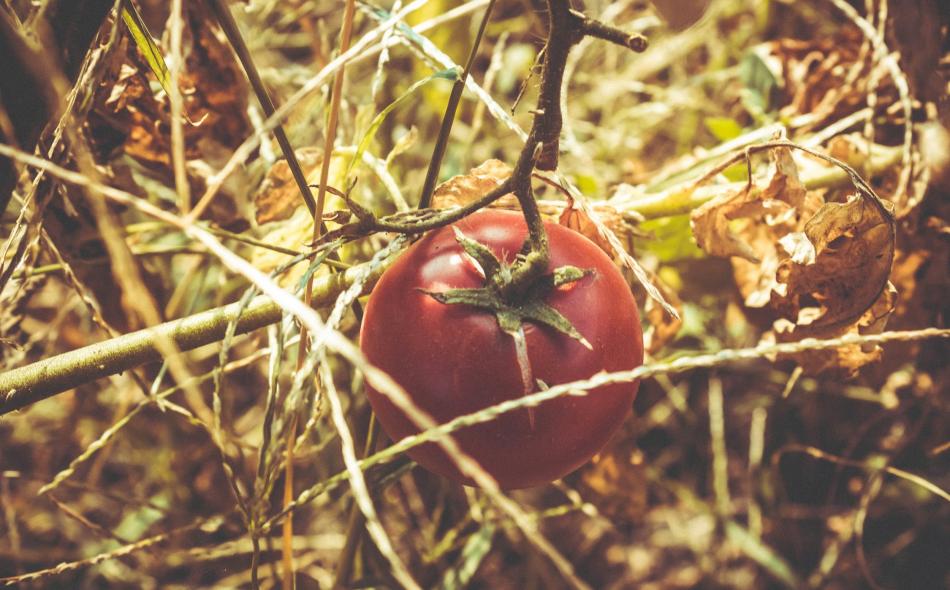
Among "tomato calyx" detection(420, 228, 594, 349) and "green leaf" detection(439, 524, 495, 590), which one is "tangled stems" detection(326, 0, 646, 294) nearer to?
"tomato calyx" detection(420, 228, 594, 349)

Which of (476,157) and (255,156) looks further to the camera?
(476,157)

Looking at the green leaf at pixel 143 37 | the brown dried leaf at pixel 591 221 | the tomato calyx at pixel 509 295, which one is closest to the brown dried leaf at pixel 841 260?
the brown dried leaf at pixel 591 221

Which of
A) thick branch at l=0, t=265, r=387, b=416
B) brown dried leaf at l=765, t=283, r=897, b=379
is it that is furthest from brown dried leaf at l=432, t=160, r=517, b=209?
brown dried leaf at l=765, t=283, r=897, b=379

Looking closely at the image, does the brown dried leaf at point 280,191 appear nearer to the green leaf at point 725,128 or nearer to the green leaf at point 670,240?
the green leaf at point 670,240

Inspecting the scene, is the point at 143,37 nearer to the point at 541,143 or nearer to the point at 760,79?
the point at 541,143

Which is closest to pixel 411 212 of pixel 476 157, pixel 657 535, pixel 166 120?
pixel 166 120

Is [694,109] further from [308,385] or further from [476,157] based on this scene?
[308,385]
